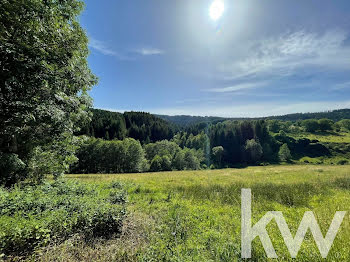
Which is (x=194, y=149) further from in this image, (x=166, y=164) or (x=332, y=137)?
(x=332, y=137)

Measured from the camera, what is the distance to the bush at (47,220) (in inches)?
131

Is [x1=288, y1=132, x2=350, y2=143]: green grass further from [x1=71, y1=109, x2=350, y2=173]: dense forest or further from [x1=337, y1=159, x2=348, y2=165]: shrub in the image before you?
[x1=337, y1=159, x2=348, y2=165]: shrub

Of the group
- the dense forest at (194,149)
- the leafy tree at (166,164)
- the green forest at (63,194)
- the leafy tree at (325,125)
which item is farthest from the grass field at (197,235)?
the leafy tree at (325,125)

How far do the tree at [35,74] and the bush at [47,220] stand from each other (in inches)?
121

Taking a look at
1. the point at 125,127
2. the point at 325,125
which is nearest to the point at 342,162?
the point at 325,125

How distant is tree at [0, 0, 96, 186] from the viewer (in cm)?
531

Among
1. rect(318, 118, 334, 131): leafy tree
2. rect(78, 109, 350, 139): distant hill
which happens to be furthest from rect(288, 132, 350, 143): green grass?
rect(78, 109, 350, 139): distant hill

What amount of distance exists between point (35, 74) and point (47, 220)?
5309mm

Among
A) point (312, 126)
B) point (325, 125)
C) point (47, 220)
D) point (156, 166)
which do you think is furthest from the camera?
point (312, 126)

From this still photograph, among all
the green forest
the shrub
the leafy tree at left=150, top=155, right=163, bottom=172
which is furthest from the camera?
the shrub

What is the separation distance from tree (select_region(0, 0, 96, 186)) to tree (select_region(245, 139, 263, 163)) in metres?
76.8

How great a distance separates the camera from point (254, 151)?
233 feet

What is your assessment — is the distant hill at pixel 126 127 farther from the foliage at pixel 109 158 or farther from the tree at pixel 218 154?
the tree at pixel 218 154

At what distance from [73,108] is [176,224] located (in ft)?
25.2
